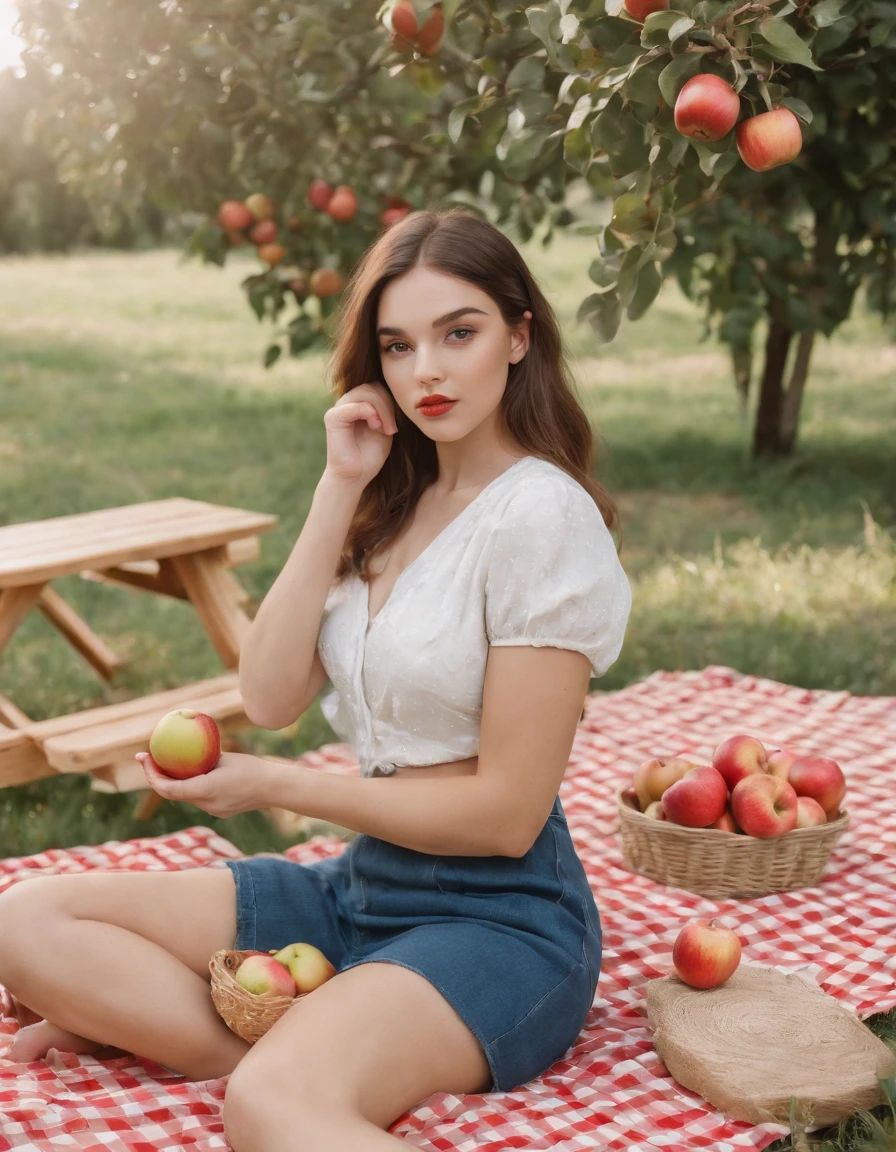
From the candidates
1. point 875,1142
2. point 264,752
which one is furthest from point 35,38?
point 875,1142

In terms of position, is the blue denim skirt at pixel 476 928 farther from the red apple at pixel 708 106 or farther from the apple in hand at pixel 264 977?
the red apple at pixel 708 106

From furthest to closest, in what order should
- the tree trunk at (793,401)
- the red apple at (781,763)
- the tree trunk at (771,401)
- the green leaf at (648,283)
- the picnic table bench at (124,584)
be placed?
1. the tree trunk at (771,401)
2. the tree trunk at (793,401)
3. the picnic table bench at (124,584)
4. the red apple at (781,763)
5. the green leaf at (648,283)

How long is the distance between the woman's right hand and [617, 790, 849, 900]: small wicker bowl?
119cm

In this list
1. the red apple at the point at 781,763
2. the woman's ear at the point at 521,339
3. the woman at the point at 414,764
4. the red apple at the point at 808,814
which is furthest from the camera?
the red apple at the point at 781,763

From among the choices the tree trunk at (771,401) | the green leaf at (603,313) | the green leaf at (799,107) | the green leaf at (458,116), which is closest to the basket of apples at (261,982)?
the green leaf at (603,313)

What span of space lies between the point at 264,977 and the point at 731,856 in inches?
50.1

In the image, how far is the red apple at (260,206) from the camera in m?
4.76

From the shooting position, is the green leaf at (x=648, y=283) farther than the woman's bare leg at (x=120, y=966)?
Yes

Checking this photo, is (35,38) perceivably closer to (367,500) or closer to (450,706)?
(367,500)

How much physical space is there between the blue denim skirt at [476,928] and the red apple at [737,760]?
83cm

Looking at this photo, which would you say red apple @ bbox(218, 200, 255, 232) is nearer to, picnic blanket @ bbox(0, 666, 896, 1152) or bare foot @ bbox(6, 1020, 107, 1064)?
picnic blanket @ bbox(0, 666, 896, 1152)

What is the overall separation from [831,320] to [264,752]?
8.99ft

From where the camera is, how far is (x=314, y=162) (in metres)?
4.73

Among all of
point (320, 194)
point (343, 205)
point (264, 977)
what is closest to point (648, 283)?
point (264, 977)
